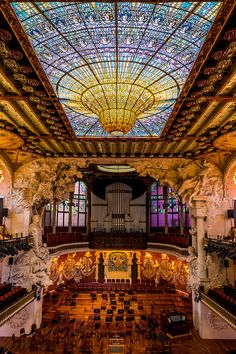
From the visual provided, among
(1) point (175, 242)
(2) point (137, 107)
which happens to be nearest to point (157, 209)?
(1) point (175, 242)

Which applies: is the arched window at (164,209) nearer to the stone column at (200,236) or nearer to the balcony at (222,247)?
the stone column at (200,236)

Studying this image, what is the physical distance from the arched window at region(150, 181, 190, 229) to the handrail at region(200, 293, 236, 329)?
783cm

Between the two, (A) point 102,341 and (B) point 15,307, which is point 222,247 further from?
(B) point 15,307

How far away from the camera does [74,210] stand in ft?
75.9

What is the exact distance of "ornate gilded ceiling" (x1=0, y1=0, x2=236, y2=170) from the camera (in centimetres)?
482

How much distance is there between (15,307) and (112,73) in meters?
10.4

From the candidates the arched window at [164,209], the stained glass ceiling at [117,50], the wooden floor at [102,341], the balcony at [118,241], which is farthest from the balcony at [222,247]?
the balcony at [118,241]

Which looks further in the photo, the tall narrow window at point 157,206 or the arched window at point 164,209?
the tall narrow window at point 157,206

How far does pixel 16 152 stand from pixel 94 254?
41.5 feet

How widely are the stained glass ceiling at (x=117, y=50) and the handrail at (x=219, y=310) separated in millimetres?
7994

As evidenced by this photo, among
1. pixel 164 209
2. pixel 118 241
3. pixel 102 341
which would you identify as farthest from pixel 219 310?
pixel 164 209

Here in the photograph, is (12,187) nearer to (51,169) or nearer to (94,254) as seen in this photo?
(51,169)

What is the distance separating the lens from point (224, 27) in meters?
4.91

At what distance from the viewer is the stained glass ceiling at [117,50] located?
4.73m
